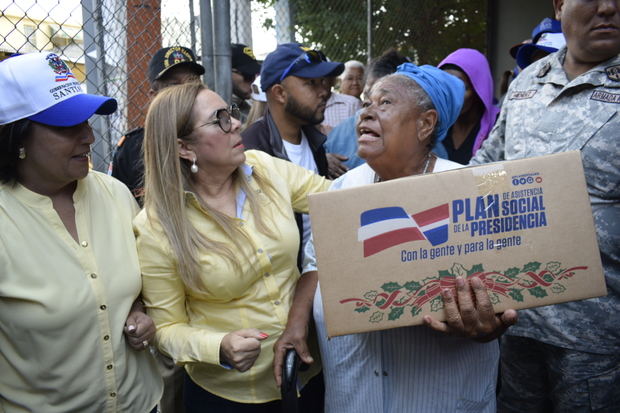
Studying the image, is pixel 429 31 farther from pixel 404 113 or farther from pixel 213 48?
pixel 404 113

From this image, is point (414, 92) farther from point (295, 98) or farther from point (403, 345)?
point (295, 98)

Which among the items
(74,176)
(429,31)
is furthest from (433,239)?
(429,31)

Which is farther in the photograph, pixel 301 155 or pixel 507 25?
pixel 507 25

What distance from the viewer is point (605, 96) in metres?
1.77

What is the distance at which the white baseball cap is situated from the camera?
1.46 metres

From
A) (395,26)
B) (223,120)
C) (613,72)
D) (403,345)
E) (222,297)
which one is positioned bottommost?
(403,345)

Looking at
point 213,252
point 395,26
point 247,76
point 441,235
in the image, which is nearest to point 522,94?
point 441,235

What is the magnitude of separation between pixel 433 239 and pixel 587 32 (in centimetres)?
111

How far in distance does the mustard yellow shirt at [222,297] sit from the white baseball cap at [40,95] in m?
0.41

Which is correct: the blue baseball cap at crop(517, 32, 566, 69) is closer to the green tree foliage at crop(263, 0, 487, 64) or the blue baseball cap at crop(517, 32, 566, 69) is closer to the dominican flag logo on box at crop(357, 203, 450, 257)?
the dominican flag logo on box at crop(357, 203, 450, 257)

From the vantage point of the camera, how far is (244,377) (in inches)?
68.8

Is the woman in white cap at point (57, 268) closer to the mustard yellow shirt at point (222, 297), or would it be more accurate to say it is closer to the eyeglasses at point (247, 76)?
the mustard yellow shirt at point (222, 297)

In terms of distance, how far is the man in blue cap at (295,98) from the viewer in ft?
9.52

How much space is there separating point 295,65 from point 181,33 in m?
1.00
